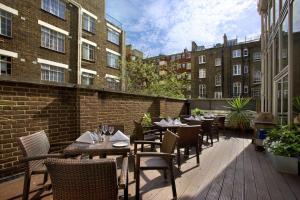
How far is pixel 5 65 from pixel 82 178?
38.7ft

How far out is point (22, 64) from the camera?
1162 cm

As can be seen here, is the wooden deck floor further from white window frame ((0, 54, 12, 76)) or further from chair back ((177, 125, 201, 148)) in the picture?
white window frame ((0, 54, 12, 76))

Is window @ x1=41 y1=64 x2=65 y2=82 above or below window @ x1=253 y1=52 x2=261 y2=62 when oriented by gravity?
below

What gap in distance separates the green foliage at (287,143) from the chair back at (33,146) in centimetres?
454

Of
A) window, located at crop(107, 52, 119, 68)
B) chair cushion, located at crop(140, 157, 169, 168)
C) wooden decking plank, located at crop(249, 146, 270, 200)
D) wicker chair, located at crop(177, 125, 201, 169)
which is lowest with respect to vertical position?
wooden decking plank, located at crop(249, 146, 270, 200)

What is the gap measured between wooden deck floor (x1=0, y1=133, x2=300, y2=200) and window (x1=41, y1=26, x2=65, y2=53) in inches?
454

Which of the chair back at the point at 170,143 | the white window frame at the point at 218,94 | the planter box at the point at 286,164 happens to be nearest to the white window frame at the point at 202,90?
the white window frame at the point at 218,94

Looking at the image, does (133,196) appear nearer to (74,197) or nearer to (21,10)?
(74,197)

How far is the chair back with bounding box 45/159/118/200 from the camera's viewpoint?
168cm

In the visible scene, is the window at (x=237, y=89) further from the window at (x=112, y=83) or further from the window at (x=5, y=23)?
the window at (x=5, y=23)

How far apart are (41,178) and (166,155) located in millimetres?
2351

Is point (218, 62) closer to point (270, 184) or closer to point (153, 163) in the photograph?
point (270, 184)

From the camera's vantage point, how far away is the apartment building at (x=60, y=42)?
1112cm

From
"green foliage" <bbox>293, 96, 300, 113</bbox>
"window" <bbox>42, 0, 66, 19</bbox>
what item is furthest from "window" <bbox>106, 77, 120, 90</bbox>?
"green foliage" <bbox>293, 96, 300, 113</bbox>
